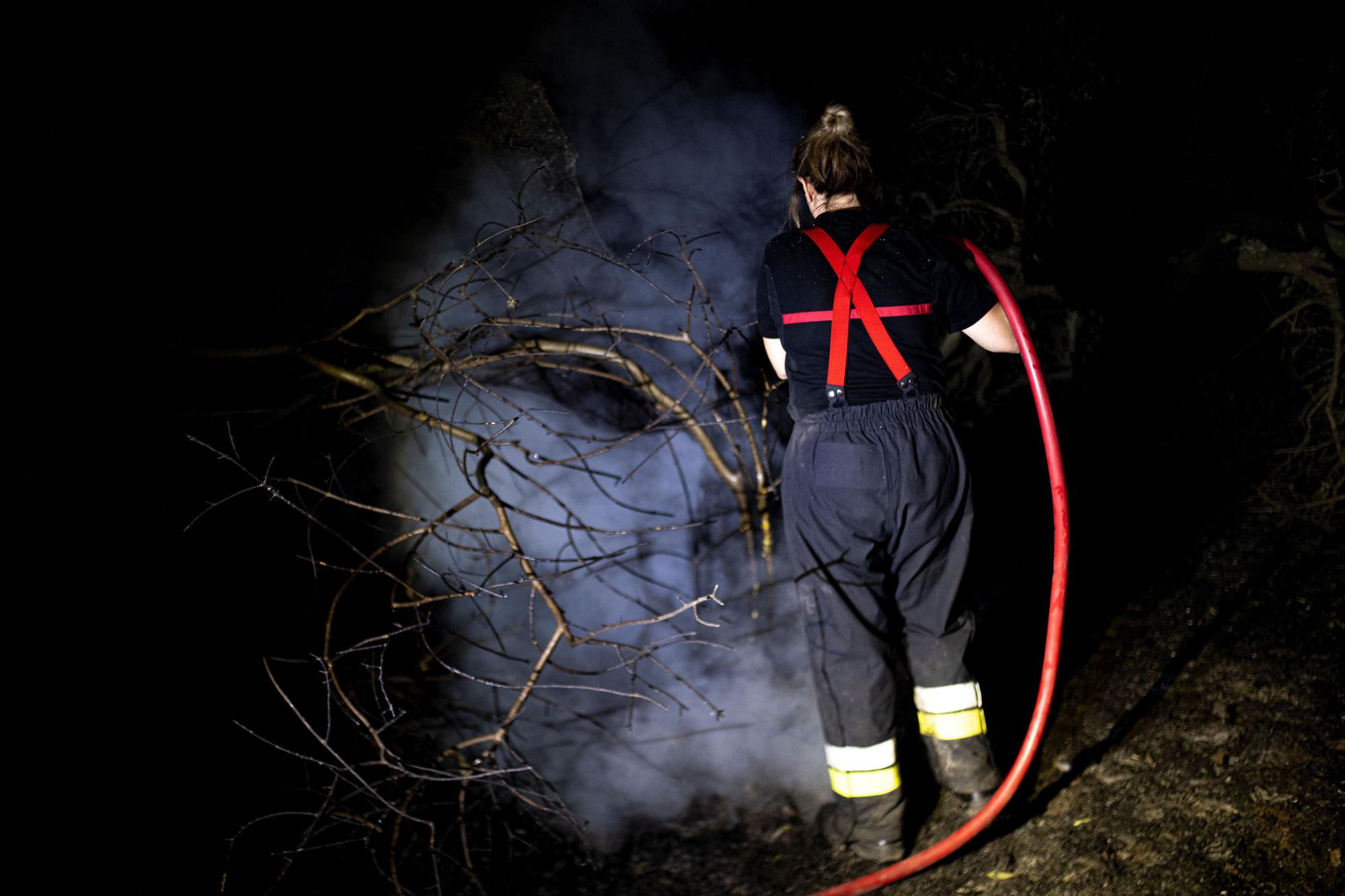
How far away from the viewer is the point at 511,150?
138 inches

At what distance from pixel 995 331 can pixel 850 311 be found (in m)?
0.54

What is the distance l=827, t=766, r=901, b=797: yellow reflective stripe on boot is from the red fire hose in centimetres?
24

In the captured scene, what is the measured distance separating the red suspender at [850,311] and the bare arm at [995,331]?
0.23 meters

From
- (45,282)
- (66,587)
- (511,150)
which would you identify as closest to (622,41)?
(511,150)

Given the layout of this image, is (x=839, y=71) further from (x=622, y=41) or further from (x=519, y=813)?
(x=519, y=813)

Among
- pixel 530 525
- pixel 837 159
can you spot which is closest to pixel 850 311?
pixel 837 159

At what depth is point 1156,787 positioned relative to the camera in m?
2.85

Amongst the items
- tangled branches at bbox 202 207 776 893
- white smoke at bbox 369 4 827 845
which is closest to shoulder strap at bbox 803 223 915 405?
tangled branches at bbox 202 207 776 893

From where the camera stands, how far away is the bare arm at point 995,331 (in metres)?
2.63

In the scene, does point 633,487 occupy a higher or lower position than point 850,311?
lower

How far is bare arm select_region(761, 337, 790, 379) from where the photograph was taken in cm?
283

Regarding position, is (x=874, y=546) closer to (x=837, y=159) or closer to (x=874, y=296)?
(x=874, y=296)

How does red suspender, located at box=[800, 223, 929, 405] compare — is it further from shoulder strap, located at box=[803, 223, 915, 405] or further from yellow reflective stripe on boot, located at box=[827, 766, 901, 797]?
yellow reflective stripe on boot, located at box=[827, 766, 901, 797]

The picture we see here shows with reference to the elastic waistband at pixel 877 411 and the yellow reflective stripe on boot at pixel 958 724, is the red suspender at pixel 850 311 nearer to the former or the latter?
the elastic waistband at pixel 877 411
